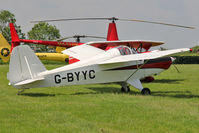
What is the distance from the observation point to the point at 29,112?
7.02 metres

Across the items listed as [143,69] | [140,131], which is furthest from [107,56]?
[140,131]

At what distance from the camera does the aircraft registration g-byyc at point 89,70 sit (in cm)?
931

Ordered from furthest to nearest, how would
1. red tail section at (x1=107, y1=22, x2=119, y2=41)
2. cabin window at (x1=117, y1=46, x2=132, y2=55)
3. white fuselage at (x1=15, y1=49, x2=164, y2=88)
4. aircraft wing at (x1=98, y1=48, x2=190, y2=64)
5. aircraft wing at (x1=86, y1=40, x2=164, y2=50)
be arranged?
red tail section at (x1=107, y1=22, x2=119, y2=41), aircraft wing at (x1=86, y1=40, x2=164, y2=50), cabin window at (x1=117, y1=46, x2=132, y2=55), aircraft wing at (x1=98, y1=48, x2=190, y2=64), white fuselage at (x1=15, y1=49, x2=164, y2=88)

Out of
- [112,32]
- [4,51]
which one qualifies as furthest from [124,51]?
[4,51]

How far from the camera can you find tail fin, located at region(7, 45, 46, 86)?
362 inches

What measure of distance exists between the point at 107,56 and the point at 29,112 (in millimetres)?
4649

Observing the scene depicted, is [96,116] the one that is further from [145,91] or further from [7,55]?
[7,55]

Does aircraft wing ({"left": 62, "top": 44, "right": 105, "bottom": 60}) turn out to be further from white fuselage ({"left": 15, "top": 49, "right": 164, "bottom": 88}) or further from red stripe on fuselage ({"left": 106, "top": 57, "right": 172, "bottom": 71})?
red stripe on fuselage ({"left": 106, "top": 57, "right": 172, "bottom": 71})

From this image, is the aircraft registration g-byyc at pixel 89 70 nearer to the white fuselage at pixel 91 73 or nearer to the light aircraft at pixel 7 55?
the white fuselage at pixel 91 73

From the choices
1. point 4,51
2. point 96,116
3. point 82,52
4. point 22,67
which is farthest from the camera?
point 4,51

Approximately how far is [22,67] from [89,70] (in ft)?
7.59

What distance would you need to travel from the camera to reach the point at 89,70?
408 inches

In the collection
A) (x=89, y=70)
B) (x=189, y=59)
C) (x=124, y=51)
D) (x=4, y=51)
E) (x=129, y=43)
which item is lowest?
(x=189, y=59)

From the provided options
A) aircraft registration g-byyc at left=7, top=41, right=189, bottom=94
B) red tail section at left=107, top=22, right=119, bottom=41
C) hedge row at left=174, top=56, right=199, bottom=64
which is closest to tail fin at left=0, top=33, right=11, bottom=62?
red tail section at left=107, top=22, right=119, bottom=41
